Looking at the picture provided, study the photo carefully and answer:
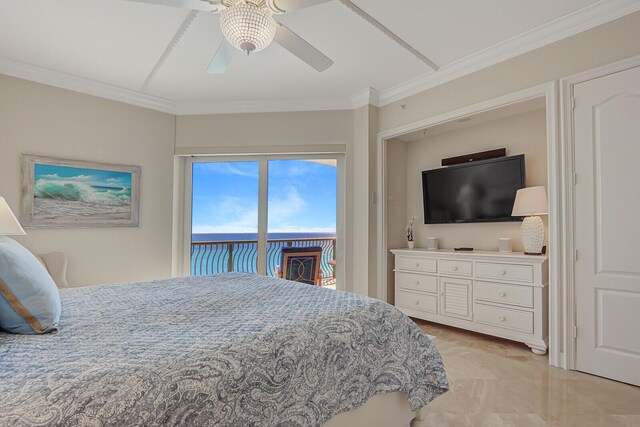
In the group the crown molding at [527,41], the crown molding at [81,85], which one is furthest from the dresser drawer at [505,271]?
the crown molding at [81,85]

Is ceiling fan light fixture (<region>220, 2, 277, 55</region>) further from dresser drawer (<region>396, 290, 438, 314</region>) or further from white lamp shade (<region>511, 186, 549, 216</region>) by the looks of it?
dresser drawer (<region>396, 290, 438, 314</region>)

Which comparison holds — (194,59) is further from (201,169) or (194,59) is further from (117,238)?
(117,238)

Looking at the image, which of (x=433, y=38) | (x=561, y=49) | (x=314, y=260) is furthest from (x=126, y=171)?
(x=561, y=49)

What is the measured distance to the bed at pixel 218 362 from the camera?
31.7 inches

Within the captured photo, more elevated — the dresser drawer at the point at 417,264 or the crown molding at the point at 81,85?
the crown molding at the point at 81,85

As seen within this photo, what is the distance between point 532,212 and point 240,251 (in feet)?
10.6

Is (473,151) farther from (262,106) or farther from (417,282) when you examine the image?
(262,106)

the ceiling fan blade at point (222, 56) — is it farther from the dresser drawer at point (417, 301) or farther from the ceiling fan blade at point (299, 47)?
the dresser drawer at point (417, 301)

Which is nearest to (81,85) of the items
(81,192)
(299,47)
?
(81,192)

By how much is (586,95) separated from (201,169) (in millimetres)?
3971

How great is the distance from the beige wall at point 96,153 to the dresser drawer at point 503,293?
3516mm

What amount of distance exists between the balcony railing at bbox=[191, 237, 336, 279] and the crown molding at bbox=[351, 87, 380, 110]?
1.64 meters

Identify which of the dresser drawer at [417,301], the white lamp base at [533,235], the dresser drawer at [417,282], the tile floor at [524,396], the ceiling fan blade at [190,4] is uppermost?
the ceiling fan blade at [190,4]

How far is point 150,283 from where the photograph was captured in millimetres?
2143
